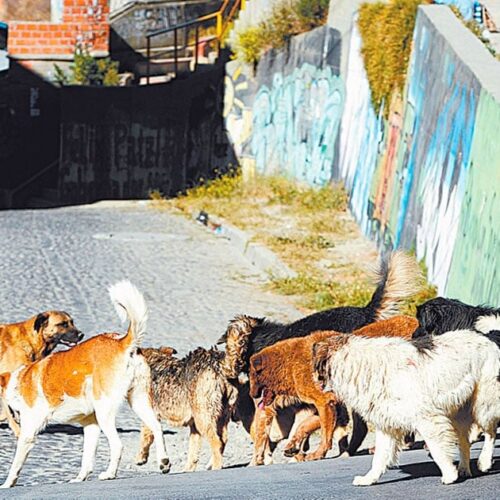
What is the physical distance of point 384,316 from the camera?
30.5 feet

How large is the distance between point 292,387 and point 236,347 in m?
0.48

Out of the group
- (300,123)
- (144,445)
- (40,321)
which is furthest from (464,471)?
(300,123)

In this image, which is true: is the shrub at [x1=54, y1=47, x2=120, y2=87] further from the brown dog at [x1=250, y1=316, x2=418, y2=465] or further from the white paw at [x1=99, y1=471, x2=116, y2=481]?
the white paw at [x1=99, y1=471, x2=116, y2=481]

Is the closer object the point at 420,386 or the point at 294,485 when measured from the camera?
the point at 420,386

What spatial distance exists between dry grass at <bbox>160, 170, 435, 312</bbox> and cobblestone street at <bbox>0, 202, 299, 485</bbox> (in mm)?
491

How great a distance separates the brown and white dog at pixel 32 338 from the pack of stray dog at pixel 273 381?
590mm

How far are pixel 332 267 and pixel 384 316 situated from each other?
7833 millimetres

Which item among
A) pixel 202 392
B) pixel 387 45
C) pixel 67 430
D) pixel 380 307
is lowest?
pixel 67 430

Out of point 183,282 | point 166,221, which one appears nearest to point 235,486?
point 183,282

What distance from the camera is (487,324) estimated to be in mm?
7879

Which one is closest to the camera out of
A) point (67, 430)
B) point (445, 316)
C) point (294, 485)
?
point (294, 485)

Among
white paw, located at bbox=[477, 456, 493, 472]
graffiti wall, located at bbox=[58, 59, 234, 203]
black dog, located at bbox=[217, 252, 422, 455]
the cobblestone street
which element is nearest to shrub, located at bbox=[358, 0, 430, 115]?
the cobblestone street

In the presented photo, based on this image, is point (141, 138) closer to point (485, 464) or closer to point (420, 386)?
point (485, 464)

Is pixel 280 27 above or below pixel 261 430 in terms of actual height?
above
